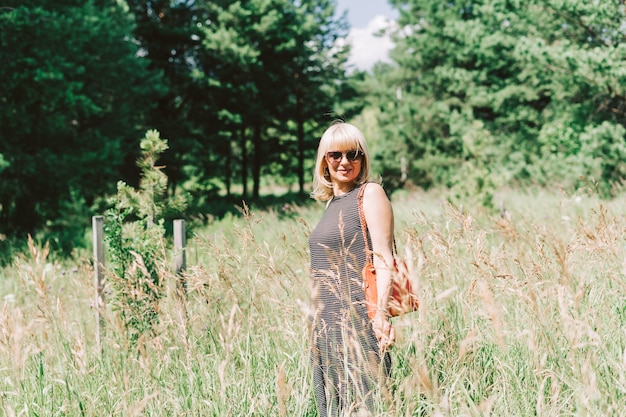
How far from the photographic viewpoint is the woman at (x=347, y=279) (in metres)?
2.10

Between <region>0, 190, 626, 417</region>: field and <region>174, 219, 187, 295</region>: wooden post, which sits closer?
<region>0, 190, 626, 417</region>: field

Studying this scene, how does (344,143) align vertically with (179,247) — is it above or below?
above

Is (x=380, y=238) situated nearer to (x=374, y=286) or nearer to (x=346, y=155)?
(x=374, y=286)

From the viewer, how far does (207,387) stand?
2412 millimetres

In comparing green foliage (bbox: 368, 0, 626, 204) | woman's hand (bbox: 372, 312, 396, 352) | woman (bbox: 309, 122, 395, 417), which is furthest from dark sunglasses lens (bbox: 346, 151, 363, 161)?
green foliage (bbox: 368, 0, 626, 204)

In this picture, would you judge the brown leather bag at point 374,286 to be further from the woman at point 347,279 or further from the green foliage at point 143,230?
the green foliage at point 143,230

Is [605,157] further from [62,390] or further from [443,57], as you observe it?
[62,390]

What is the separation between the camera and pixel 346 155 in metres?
2.46

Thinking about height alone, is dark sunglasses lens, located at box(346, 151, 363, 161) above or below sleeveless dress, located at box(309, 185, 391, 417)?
above

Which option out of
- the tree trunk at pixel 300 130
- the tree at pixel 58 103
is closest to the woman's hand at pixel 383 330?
the tree at pixel 58 103

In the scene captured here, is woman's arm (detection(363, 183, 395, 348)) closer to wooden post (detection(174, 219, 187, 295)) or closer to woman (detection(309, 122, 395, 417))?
woman (detection(309, 122, 395, 417))

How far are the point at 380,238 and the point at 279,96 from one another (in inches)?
865

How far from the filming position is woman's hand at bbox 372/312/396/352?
77.8 inches

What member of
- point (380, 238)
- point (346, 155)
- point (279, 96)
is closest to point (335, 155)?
point (346, 155)
